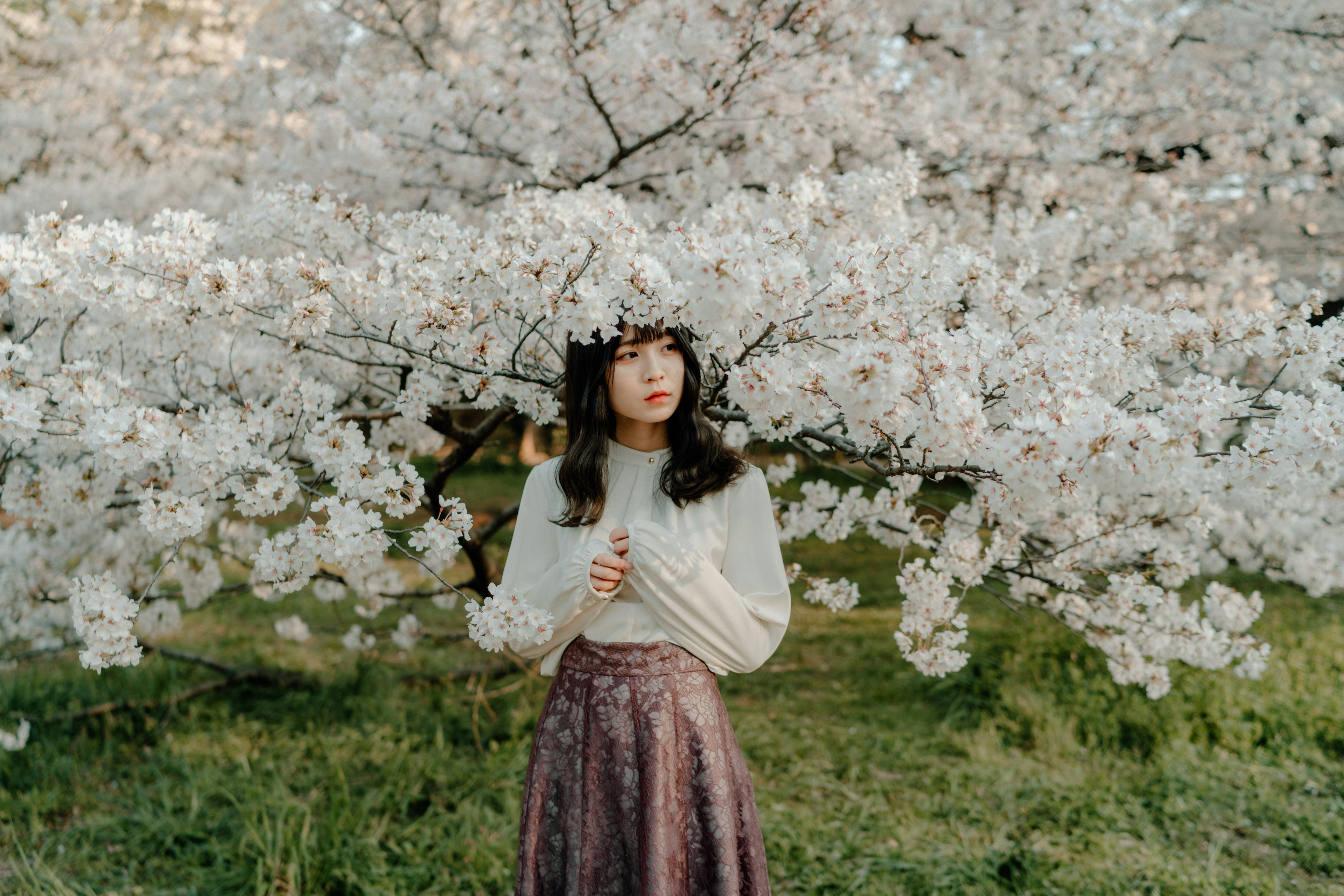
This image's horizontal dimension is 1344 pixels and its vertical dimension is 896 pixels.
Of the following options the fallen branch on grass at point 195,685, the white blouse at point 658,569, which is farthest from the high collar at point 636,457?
the fallen branch on grass at point 195,685

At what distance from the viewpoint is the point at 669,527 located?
Answer: 1.85 meters

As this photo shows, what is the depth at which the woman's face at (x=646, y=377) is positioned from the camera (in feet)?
5.82

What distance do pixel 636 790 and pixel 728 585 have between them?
49 centimetres

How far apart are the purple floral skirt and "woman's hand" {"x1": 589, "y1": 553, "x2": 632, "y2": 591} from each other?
18 centimetres

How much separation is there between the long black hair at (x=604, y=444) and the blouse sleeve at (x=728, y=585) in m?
0.10

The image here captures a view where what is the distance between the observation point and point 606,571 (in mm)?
1696

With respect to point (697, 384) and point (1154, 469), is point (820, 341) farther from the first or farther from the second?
point (1154, 469)

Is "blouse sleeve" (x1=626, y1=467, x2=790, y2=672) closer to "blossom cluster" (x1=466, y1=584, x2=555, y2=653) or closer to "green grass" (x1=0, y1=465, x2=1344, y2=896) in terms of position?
"blossom cluster" (x1=466, y1=584, x2=555, y2=653)

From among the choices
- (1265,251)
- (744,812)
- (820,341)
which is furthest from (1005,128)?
(744,812)

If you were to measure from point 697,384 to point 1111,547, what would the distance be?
76.6 inches

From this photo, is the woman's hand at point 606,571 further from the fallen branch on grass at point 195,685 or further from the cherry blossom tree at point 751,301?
the fallen branch on grass at point 195,685

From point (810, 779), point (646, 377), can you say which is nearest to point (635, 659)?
point (646, 377)

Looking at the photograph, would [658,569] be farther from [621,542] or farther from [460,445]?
[460,445]

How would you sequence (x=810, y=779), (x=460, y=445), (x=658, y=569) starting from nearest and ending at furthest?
(x=658, y=569), (x=460, y=445), (x=810, y=779)
